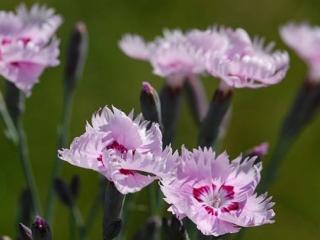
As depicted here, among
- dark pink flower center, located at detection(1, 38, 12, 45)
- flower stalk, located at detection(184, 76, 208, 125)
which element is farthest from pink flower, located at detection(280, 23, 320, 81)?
dark pink flower center, located at detection(1, 38, 12, 45)

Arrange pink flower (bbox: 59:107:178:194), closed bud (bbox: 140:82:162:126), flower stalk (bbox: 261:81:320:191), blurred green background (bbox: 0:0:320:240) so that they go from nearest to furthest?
pink flower (bbox: 59:107:178:194) → closed bud (bbox: 140:82:162:126) → flower stalk (bbox: 261:81:320:191) → blurred green background (bbox: 0:0:320:240)

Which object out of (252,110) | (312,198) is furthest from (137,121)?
(252,110)

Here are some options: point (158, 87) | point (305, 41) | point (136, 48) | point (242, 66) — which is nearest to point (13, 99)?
point (136, 48)

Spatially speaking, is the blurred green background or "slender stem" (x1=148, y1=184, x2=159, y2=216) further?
the blurred green background

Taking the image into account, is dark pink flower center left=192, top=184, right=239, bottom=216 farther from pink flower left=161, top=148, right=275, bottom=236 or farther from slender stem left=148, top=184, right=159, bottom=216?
slender stem left=148, top=184, right=159, bottom=216

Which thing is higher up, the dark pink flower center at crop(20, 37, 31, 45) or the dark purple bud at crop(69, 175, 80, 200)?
the dark pink flower center at crop(20, 37, 31, 45)
